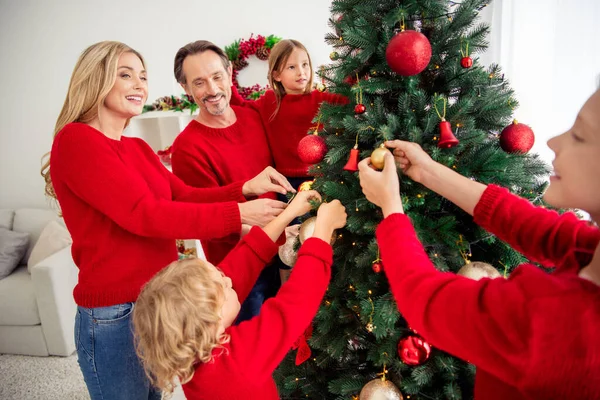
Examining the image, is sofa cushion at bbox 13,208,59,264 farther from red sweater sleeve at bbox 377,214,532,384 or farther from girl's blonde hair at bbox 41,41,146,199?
red sweater sleeve at bbox 377,214,532,384

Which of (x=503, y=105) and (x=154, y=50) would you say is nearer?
(x=503, y=105)

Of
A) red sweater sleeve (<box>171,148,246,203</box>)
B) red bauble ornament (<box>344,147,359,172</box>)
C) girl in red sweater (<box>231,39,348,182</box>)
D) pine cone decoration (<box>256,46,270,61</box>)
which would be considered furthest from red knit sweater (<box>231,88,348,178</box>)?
pine cone decoration (<box>256,46,270,61</box>)

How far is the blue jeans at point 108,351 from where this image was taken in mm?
1178

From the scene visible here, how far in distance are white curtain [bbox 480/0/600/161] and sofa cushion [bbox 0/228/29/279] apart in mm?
3608

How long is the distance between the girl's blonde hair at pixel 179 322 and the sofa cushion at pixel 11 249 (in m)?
2.82

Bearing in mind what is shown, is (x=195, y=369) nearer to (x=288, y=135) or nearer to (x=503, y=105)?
(x=503, y=105)

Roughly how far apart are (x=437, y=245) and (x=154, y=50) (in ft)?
11.6

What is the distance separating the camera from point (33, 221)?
11.3 ft

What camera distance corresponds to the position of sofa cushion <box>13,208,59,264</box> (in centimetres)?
340

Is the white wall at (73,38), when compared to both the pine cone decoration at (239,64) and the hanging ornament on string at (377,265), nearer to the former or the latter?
the pine cone decoration at (239,64)

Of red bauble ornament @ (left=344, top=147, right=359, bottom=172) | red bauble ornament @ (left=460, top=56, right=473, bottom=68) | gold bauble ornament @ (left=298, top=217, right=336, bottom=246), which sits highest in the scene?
red bauble ornament @ (left=460, top=56, right=473, bottom=68)

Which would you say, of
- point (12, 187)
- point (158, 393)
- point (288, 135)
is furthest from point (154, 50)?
point (158, 393)

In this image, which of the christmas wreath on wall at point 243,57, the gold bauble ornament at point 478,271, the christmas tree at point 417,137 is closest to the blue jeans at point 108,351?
the christmas tree at point 417,137

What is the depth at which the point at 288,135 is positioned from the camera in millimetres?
1756
